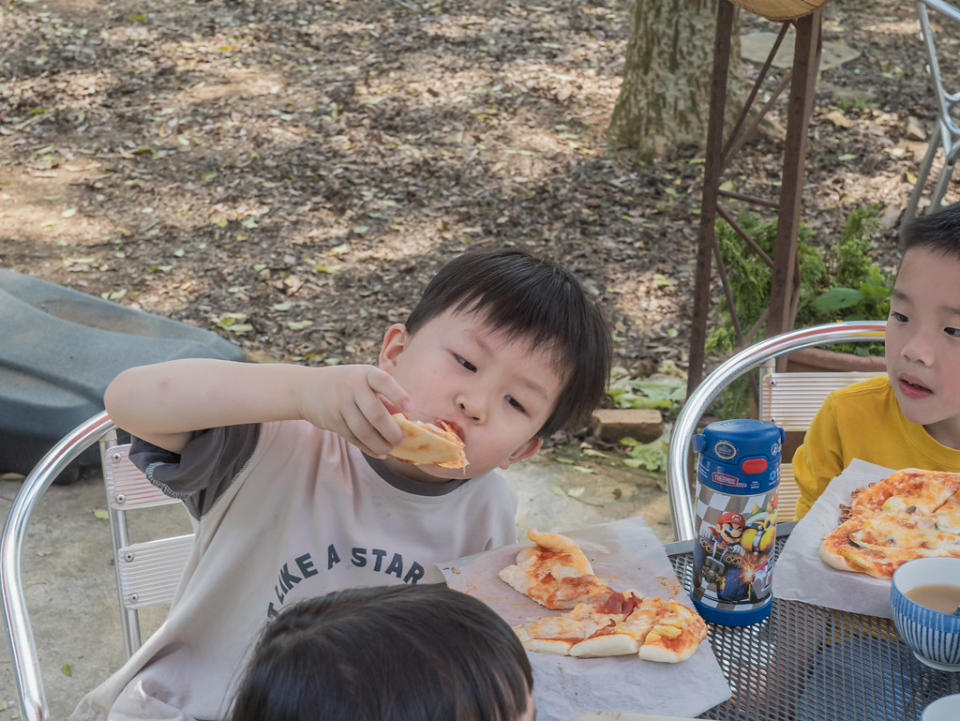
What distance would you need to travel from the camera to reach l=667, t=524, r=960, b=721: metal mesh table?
142 centimetres

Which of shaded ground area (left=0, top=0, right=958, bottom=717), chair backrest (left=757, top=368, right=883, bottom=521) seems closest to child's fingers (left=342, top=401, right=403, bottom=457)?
chair backrest (left=757, top=368, right=883, bottom=521)

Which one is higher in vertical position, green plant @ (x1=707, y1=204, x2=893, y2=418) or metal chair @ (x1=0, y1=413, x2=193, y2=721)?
metal chair @ (x1=0, y1=413, x2=193, y2=721)

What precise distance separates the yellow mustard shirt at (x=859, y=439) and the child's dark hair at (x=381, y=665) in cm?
120

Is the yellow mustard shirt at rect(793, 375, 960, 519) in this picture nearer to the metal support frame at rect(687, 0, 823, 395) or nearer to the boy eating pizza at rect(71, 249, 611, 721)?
the boy eating pizza at rect(71, 249, 611, 721)

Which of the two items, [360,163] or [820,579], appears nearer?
[820,579]

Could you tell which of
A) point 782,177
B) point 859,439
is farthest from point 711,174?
point 859,439

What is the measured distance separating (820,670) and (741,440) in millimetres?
357

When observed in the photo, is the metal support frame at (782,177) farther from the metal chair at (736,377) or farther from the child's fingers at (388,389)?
the child's fingers at (388,389)

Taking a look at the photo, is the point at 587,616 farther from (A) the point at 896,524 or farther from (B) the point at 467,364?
(A) the point at 896,524

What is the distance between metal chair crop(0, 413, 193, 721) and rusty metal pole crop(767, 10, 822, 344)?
2317 mm

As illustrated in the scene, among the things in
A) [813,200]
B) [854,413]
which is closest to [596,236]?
[813,200]

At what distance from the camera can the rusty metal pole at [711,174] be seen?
12.1ft

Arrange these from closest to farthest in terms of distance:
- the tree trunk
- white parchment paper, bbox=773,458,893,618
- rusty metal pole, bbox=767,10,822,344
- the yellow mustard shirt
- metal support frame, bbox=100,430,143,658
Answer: white parchment paper, bbox=773,458,893,618, metal support frame, bbox=100,430,143,658, the yellow mustard shirt, rusty metal pole, bbox=767,10,822,344, the tree trunk

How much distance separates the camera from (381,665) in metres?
1.01
